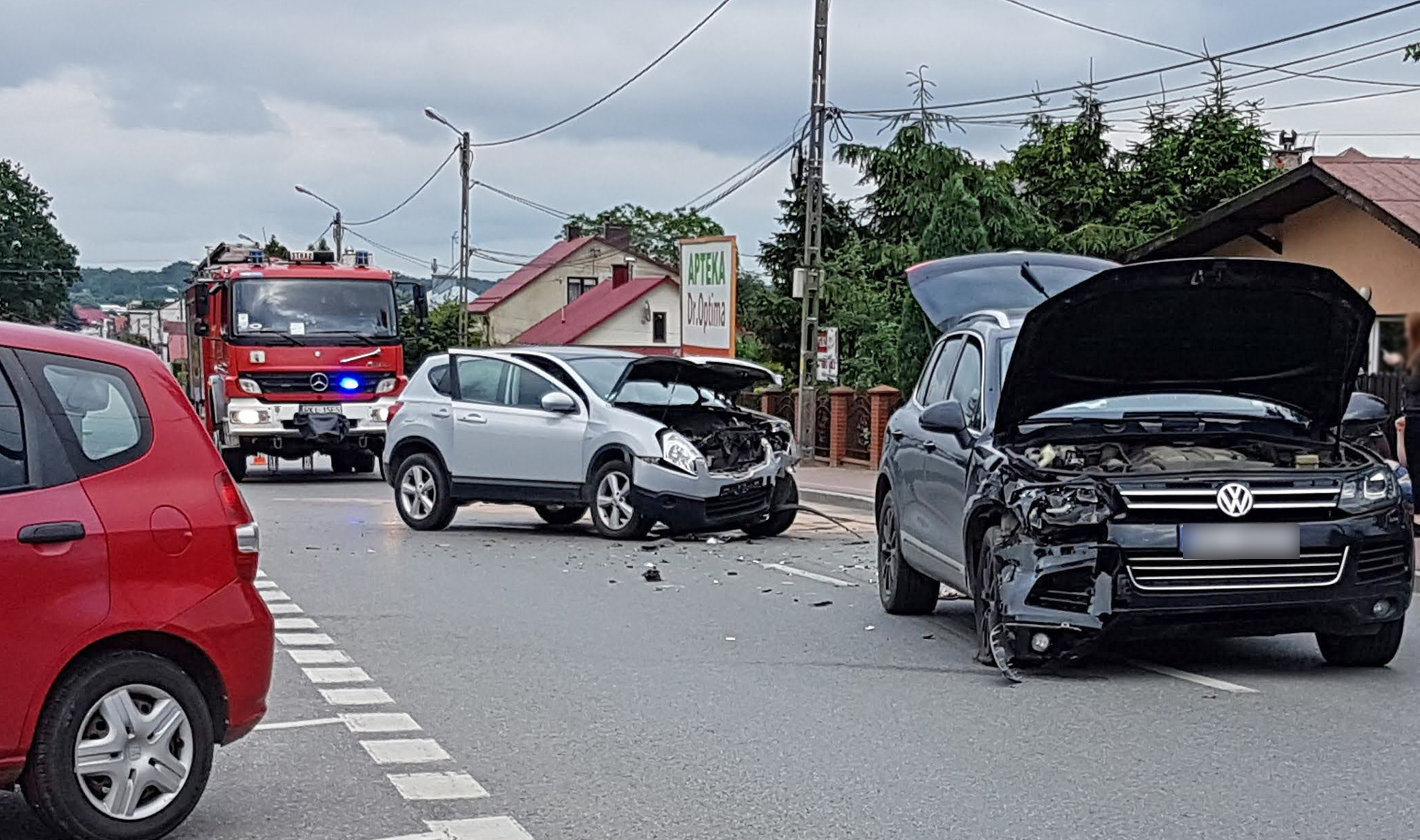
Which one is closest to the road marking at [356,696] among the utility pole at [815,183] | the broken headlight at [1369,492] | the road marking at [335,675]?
the road marking at [335,675]

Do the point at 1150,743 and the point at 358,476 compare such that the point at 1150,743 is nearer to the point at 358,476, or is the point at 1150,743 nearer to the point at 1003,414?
the point at 1003,414

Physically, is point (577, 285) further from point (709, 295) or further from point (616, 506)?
point (616, 506)

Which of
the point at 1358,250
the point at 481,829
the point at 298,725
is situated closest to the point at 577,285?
the point at 1358,250

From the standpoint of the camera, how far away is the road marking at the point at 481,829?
565 cm

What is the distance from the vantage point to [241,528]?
5770 millimetres

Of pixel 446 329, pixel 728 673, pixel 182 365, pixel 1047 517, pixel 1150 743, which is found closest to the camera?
pixel 1150 743

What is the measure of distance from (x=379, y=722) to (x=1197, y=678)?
385 cm

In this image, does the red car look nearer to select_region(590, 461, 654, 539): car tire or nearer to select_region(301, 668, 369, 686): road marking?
select_region(301, 668, 369, 686): road marking

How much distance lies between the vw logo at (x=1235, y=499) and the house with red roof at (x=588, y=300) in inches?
2723

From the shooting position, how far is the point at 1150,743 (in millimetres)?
7023

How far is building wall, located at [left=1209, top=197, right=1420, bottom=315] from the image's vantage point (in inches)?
802

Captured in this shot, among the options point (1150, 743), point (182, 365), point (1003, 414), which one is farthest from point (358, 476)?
point (1150, 743)

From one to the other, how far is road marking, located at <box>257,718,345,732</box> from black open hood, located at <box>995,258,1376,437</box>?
3.50 metres

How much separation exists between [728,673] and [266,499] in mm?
13448
